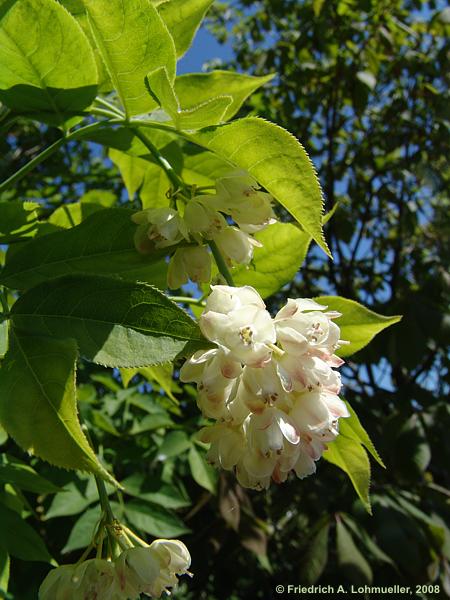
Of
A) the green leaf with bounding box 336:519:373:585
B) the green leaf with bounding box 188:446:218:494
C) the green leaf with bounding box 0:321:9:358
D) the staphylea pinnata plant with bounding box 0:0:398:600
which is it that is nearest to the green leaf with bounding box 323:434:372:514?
the staphylea pinnata plant with bounding box 0:0:398:600

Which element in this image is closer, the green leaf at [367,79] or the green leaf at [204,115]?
the green leaf at [204,115]

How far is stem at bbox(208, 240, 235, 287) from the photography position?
823mm

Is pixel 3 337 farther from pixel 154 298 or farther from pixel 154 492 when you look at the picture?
pixel 154 492

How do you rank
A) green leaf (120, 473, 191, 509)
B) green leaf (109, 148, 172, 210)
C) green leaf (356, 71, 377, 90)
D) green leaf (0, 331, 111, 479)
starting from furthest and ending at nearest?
green leaf (356, 71, 377, 90), green leaf (120, 473, 191, 509), green leaf (109, 148, 172, 210), green leaf (0, 331, 111, 479)

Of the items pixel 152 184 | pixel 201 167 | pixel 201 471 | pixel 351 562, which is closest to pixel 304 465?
pixel 201 167

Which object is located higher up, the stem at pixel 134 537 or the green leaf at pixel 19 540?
the stem at pixel 134 537

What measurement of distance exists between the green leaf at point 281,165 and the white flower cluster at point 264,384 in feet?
0.39

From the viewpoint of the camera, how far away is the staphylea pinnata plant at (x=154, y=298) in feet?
2.16

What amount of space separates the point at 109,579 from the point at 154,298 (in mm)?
411

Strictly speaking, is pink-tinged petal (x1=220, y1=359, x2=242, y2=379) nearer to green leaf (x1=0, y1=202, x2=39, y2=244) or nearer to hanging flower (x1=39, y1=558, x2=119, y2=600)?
hanging flower (x1=39, y1=558, x2=119, y2=600)

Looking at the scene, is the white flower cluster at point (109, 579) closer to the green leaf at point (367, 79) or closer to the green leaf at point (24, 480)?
the green leaf at point (24, 480)

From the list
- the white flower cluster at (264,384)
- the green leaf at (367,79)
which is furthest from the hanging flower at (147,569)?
the green leaf at (367,79)

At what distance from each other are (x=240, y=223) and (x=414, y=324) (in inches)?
78.5

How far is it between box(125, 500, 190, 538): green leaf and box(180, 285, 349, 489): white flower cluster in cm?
105
